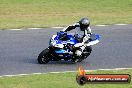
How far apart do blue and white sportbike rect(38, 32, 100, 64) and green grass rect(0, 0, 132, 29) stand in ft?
22.5

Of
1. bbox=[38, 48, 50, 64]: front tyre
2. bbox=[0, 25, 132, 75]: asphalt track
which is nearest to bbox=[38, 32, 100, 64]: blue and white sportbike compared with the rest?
bbox=[38, 48, 50, 64]: front tyre

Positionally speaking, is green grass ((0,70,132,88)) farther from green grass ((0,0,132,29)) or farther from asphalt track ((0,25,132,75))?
green grass ((0,0,132,29))

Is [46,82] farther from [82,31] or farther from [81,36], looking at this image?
[82,31]

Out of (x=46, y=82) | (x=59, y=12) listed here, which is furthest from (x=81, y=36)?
(x=59, y=12)

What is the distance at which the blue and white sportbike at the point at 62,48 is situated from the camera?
2058 cm

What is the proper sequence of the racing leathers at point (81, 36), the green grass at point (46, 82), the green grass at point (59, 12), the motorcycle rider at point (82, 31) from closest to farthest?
the green grass at point (46, 82), the motorcycle rider at point (82, 31), the racing leathers at point (81, 36), the green grass at point (59, 12)

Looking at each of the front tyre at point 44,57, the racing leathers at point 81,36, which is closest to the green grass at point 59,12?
the front tyre at point 44,57

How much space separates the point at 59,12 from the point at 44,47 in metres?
8.64

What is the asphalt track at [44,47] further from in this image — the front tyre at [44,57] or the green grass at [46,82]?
the green grass at [46,82]

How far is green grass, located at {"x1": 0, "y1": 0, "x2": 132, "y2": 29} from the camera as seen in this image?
2870cm

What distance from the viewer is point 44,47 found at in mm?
23328

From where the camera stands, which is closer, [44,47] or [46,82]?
[46,82]

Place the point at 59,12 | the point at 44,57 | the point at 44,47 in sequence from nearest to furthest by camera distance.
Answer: the point at 44,57 < the point at 44,47 < the point at 59,12

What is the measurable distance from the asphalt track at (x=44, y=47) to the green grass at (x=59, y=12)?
5.41ft
